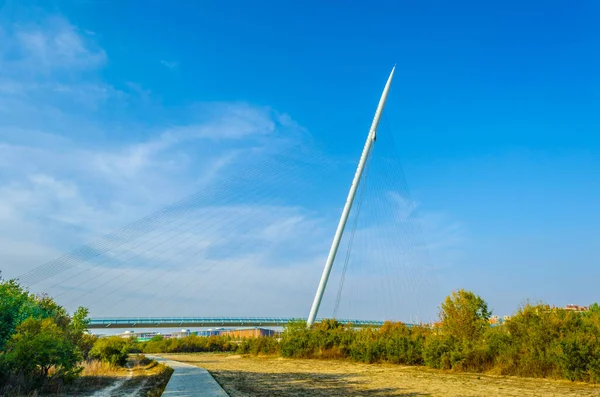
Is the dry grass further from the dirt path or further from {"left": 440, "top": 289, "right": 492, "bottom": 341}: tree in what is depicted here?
{"left": 440, "top": 289, "right": 492, "bottom": 341}: tree

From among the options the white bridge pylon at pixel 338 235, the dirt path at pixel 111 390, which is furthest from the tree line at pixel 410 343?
the white bridge pylon at pixel 338 235

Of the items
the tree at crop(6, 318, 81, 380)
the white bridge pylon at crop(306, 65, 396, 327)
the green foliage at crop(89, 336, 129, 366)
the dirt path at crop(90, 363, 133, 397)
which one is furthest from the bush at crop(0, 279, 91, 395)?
the white bridge pylon at crop(306, 65, 396, 327)

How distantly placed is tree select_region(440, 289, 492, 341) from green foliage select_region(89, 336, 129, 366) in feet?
64.5

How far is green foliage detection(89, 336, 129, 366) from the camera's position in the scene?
25.7 meters

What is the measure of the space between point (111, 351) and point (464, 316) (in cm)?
2160

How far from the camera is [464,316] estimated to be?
89.8ft

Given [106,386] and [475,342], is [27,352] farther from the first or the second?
[475,342]

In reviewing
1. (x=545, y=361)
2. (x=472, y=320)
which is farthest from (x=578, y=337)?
(x=472, y=320)

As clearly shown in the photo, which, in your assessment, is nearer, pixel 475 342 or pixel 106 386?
pixel 106 386

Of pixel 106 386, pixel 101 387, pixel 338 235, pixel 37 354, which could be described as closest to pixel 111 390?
pixel 101 387

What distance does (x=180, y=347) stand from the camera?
2581 inches

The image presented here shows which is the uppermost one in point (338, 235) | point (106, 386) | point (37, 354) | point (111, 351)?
point (338, 235)

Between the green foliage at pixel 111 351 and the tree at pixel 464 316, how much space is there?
64.5ft

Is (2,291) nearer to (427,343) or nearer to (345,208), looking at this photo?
(427,343)
